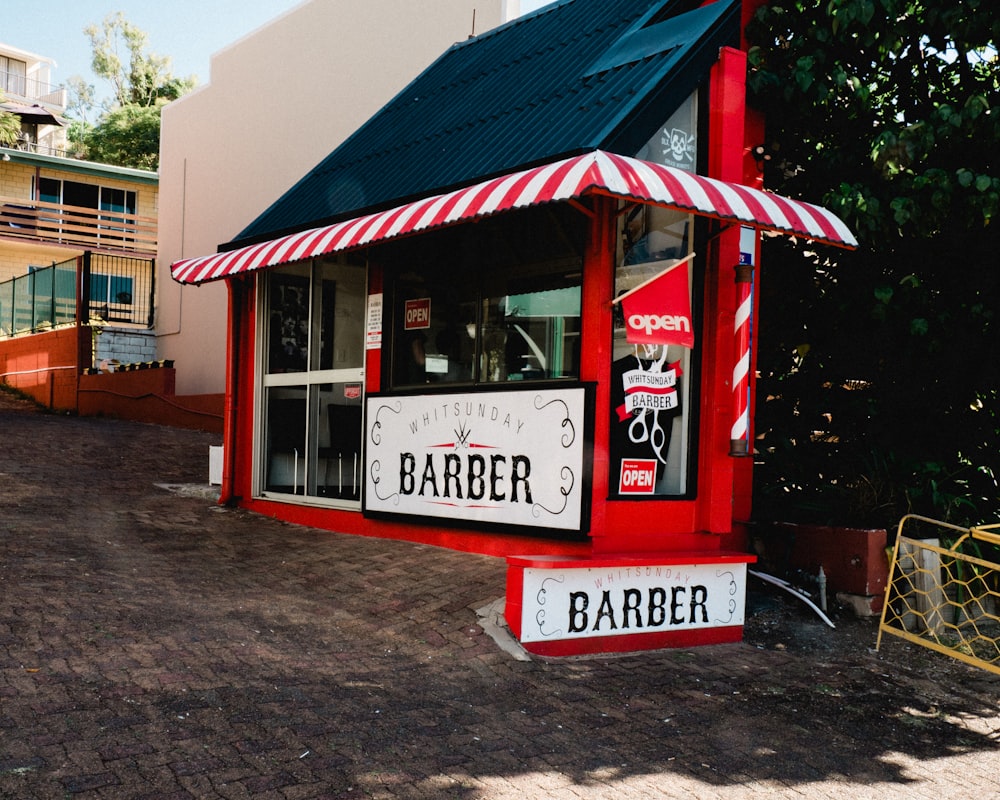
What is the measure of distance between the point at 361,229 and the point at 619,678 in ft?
12.5

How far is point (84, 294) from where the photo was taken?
19.6 m

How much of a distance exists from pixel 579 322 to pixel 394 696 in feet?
9.74

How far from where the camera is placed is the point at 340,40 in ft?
53.9

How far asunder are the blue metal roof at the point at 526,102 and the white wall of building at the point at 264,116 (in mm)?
4022

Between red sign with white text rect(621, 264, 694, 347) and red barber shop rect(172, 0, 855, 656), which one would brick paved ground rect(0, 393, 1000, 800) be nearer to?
red barber shop rect(172, 0, 855, 656)

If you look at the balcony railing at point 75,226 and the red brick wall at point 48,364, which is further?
the balcony railing at point 75,226

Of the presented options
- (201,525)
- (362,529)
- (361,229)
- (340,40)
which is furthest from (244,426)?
(340,40)

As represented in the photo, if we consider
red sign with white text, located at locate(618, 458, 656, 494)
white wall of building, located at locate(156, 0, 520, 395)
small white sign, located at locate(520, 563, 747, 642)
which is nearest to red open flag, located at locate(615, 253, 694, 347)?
red sign with white text, located at locate(618, 458, 656, 494)

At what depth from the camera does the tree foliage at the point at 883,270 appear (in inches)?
288

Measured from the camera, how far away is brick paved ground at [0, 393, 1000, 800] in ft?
13.0

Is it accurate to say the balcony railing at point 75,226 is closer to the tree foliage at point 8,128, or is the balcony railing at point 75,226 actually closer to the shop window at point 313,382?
the tree foliage at point 8,128

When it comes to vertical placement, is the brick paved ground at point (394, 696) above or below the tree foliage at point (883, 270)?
below

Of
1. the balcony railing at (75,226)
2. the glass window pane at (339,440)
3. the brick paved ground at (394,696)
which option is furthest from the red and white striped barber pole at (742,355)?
the balcony railing at (75,226)

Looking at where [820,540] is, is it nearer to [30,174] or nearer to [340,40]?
[340,40]
